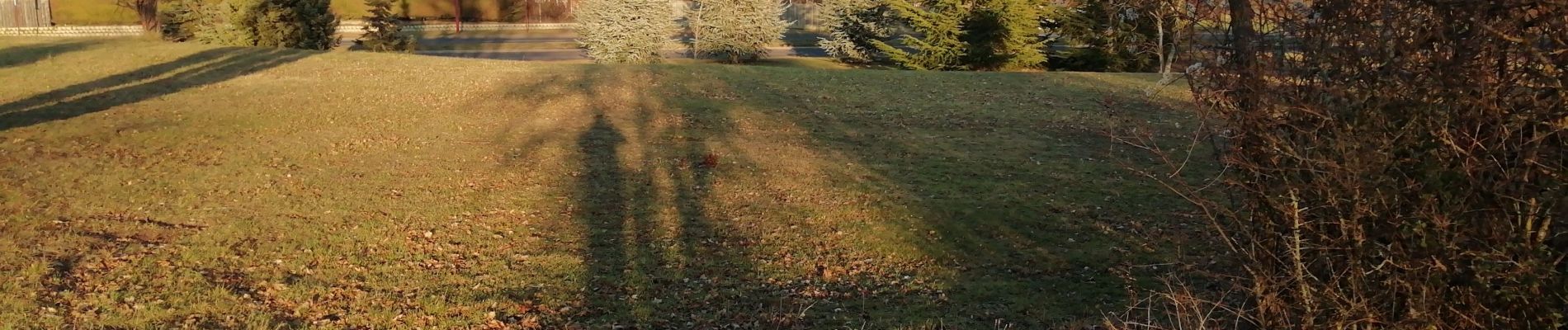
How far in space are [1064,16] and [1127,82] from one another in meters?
9.80

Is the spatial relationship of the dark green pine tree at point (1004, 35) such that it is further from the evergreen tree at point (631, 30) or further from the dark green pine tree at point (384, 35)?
the dark green pine tree at point (384, 35)

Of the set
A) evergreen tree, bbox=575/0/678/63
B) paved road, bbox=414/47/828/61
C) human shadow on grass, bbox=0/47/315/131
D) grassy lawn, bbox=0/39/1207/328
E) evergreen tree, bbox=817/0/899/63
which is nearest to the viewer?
grassy lawn, bbox=0/39/1207/328

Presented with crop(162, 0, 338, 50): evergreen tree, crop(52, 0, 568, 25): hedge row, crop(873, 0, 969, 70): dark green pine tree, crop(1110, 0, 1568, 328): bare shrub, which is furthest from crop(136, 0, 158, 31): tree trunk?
crop(1110, 0, 1568, 328): bare shrub

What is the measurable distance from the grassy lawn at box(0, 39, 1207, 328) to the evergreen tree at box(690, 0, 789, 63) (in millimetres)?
18906

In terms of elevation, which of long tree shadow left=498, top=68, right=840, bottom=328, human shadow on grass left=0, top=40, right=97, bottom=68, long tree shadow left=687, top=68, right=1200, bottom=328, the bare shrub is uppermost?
the bare shrub

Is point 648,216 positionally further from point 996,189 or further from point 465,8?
point 465,8

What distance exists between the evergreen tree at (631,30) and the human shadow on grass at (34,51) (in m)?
14.7

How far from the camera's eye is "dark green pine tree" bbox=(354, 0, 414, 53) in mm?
32812

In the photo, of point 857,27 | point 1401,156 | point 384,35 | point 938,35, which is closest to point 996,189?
point 1401,156

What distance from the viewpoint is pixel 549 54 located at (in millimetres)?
41156

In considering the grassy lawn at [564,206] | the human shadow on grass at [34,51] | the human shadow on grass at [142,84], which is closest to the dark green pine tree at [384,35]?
the human shadow on grass at [142,84]

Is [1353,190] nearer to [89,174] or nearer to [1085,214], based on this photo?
[1085,214]

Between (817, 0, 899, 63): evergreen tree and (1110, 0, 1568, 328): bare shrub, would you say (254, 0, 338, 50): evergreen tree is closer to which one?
(817, 0, 899, 63): evergreen tree

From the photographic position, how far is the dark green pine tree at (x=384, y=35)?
108ft
